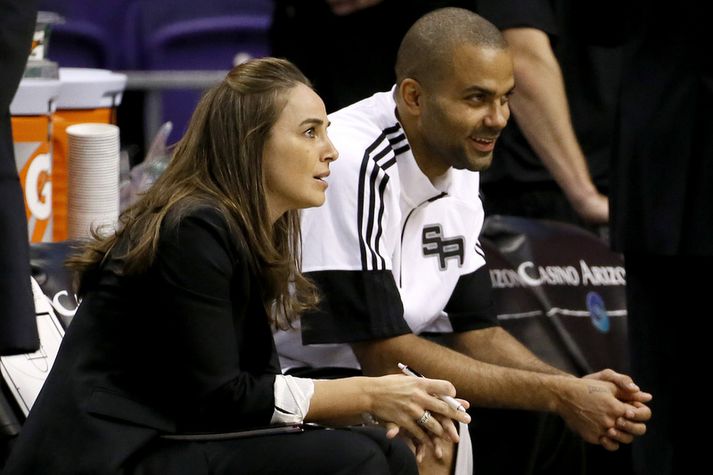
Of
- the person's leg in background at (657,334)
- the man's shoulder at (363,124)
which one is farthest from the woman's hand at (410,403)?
the person's leg in background at (657,334)

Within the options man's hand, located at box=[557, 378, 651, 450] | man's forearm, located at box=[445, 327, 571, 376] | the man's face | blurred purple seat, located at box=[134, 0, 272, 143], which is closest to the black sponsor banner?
man's forearm, located at box=[445, 327, 571, 376]

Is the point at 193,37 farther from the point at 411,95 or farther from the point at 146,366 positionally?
the point at 146,366

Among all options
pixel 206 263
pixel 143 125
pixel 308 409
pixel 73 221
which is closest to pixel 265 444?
pixel 308 409

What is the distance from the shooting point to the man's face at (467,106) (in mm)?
3428

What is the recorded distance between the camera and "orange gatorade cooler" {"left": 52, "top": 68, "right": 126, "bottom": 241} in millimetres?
4029

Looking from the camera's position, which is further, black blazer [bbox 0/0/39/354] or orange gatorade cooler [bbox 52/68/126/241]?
orange gatorade cooler [bbox 52/68/126/241]

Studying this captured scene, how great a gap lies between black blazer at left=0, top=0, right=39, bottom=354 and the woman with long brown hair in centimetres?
27

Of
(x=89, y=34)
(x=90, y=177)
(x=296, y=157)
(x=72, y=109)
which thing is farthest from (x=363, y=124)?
(x=89, y=34)

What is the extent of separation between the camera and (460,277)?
3557mm

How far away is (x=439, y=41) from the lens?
3439 millimetres

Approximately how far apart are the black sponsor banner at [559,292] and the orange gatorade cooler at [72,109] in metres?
1.04

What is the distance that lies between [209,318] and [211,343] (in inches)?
1.6

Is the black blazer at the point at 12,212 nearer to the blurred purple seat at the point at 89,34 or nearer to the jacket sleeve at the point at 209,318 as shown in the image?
the jacket sleeve at the point at 209,318

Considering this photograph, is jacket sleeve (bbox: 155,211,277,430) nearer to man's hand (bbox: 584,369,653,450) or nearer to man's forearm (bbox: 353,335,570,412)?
man's forearm (bbox: 353,335,570,412)
